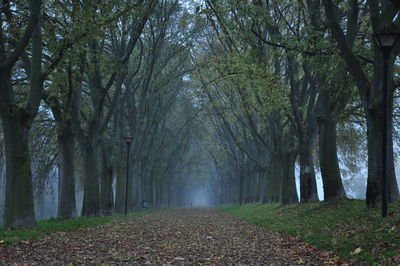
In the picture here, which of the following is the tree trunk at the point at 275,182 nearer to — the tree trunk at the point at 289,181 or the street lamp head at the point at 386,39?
the tree trunk at the point at 289,181

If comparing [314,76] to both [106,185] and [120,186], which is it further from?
[120,186]

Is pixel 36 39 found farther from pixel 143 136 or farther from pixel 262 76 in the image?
pixel 143 136

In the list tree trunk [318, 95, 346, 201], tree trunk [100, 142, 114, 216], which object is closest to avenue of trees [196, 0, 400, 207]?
tree trunk [318, 95, 346, 201]

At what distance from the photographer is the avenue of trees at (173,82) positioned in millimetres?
12953

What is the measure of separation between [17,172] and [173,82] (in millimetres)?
22679

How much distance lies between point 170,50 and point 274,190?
1181cm

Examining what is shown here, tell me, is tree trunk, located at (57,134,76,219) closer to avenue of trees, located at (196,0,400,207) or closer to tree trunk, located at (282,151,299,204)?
avenue of trees, located at (196,0,400,207)

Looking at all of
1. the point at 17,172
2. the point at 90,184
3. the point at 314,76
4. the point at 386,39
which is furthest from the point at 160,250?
the point at 314,76

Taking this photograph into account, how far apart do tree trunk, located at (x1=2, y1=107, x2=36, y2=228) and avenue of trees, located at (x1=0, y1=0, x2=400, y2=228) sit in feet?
0.10

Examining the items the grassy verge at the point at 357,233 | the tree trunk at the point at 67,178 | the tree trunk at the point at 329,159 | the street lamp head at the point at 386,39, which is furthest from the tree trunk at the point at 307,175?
the street lamp head at the point at 386,39

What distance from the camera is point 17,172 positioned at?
12750mm

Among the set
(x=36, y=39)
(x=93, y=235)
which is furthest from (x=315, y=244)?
(x=36, y=39)

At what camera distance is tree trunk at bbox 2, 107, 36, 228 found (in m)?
12.7

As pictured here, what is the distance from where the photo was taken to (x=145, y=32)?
83.6 ft
